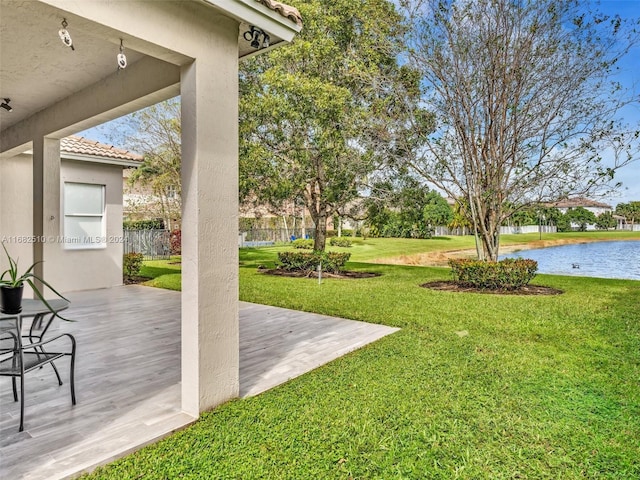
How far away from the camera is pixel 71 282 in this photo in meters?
9.83

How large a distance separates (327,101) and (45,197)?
7.85 m

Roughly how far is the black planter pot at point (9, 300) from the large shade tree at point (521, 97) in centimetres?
1059

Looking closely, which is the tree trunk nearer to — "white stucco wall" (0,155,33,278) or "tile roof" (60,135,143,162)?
"tile roof" (60,135,143,162)

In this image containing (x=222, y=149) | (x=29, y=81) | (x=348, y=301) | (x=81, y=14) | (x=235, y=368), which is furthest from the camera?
(x=348, y=301)

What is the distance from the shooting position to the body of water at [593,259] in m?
13.9

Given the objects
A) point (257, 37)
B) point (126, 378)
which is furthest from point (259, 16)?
point (126, 378)

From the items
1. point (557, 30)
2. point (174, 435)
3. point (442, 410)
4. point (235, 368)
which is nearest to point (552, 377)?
point (442, 410)

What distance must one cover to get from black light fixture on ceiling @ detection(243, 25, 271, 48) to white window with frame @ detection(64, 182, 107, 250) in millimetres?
8030

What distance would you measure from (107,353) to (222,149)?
3324 millimetres

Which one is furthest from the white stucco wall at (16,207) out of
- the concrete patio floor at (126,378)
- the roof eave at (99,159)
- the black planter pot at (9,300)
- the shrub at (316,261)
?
the shrub at (316,261)

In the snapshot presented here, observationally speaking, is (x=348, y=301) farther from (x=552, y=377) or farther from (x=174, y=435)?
(x=174, y=435)

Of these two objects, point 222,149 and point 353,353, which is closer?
point 222,149

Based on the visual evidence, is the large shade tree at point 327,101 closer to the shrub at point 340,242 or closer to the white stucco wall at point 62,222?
the white stucco wall at point 62,222

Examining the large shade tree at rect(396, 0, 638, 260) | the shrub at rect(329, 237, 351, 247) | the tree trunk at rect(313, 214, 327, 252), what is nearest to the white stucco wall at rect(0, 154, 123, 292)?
Answer: the tree trunk at rect(313, 214, 327, 252)
